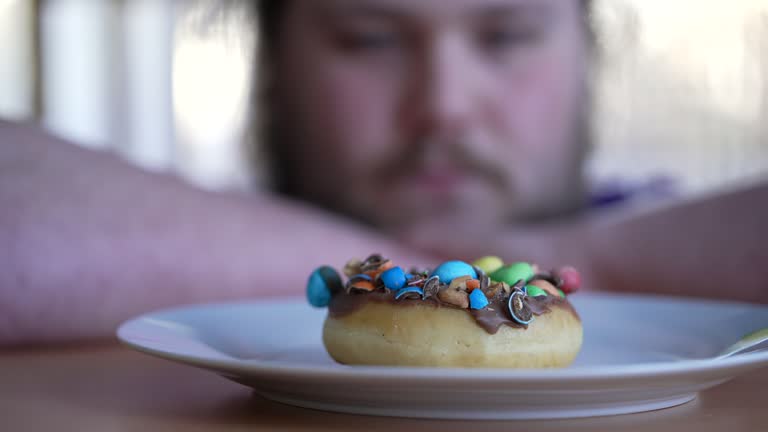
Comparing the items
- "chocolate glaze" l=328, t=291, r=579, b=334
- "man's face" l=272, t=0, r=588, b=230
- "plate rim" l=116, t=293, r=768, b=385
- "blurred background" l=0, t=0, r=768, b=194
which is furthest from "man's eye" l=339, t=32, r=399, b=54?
"plate rim" l=116, t=293, r=768, b=385

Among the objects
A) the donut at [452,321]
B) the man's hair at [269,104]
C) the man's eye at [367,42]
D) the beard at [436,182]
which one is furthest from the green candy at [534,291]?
the man's hair at [269,104]

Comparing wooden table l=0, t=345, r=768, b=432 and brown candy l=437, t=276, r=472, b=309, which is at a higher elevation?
brown candy l=437, t=276, r=472, b=309

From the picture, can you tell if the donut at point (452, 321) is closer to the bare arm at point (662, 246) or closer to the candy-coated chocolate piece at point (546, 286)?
the candy-coated chocolate piece at point (546, 286)

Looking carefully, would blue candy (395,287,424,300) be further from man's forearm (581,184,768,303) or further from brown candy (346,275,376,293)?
man's forearm (581,184,768,303)

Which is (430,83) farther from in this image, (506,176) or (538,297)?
(538,297)

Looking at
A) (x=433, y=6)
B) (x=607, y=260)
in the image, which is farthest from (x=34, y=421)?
(x=433, y=6)

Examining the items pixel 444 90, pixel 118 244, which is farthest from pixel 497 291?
pixel 444 90
